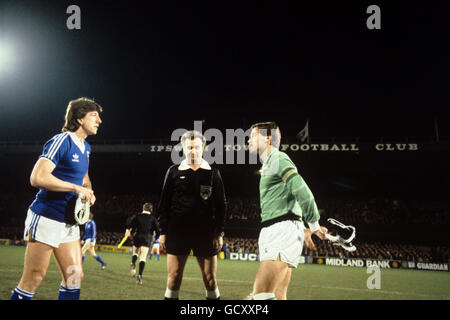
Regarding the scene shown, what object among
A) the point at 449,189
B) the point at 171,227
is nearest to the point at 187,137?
the point at 171,227

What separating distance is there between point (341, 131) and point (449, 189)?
1114 cm

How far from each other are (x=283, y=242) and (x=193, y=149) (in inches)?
63.6

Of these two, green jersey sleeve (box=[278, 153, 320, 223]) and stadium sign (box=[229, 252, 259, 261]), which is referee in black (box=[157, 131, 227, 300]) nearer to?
green jersey sleeve (box=[278, 153, 320, 223])

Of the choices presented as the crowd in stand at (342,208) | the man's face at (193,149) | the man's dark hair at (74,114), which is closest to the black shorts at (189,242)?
the man's face at (193,149)

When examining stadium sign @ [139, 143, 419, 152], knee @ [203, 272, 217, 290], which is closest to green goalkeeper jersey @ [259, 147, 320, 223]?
knee @ [203, 272, 217, 290]

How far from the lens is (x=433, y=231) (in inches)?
1064

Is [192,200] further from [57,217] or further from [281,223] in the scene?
[57,217]

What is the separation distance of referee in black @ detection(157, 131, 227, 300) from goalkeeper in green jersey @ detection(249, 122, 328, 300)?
0.88m

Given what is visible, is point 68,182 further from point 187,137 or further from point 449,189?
point 449,189

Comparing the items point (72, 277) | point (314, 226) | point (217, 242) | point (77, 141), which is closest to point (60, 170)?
point (77, 141)

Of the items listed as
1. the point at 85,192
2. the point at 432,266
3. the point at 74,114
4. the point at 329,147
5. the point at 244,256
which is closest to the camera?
the point at 85,192

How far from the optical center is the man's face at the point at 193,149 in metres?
4.14

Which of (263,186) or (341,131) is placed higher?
(341,131)

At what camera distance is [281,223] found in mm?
3387
